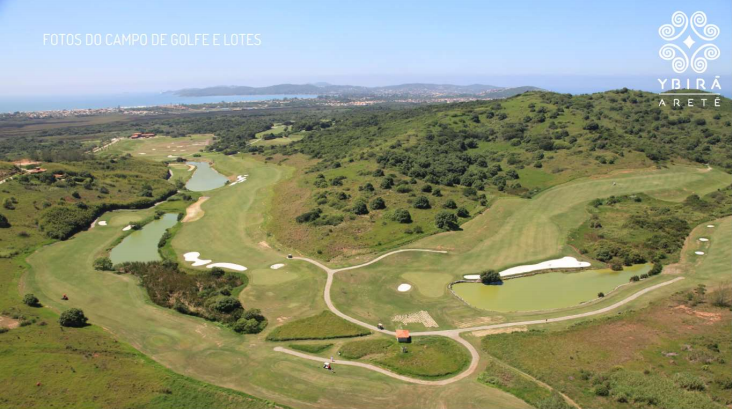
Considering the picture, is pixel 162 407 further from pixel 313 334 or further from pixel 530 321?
pixel 530 321

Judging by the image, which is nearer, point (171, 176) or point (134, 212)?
point (134, 212)

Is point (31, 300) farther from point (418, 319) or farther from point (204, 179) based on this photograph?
point (204, 179)

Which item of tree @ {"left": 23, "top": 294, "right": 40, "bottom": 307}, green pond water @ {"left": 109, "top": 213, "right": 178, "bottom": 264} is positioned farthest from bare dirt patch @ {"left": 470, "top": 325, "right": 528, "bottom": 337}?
green pond water @ {"left": 109, "top": 213, "right": 178, "bottom": 264}

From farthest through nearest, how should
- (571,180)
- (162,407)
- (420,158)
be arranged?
1. (420,158)
2. (571,180)
3. (162,407)

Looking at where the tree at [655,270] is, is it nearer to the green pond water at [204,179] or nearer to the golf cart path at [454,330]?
the golf cart path at [454,330]

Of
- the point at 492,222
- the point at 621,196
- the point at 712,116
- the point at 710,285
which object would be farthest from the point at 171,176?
the point at 712,116

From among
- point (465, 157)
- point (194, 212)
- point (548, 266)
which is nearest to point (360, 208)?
point (548, 266)
